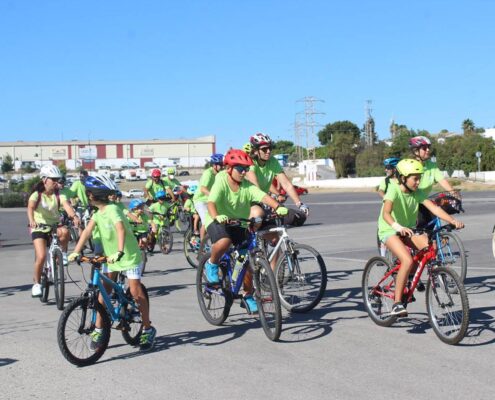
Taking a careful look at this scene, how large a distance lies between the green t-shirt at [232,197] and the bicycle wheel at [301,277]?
27.2 inches

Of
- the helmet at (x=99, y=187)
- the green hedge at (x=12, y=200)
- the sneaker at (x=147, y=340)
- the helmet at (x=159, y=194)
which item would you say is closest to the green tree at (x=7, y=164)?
the green hedge at (x=12, y=200)

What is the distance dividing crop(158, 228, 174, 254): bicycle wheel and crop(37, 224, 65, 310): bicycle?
641 centimetres

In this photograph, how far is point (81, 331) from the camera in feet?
21.7

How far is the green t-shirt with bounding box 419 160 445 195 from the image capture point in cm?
972

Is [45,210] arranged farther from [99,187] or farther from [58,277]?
[99,187]

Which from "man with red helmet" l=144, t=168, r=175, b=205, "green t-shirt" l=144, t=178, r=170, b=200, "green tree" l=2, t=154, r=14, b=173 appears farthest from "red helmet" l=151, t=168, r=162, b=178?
"green tree" l=2, t=154, r=14, b=173

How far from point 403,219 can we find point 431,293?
969 millimetres

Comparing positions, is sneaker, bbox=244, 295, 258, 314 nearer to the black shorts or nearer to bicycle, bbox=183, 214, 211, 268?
the black shorts

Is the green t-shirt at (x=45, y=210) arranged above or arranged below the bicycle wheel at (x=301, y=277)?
above

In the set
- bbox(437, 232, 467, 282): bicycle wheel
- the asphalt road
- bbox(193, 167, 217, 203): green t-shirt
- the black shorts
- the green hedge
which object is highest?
bbox(193, 167, 217, 203): green t-shirt

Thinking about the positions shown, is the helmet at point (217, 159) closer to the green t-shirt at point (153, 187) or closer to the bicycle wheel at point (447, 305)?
the green t-shirt at point (153, 187)

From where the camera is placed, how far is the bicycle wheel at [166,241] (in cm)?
1683

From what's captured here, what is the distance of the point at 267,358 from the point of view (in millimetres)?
6539

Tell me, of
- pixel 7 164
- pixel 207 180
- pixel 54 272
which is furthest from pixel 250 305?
pixel 7 164
